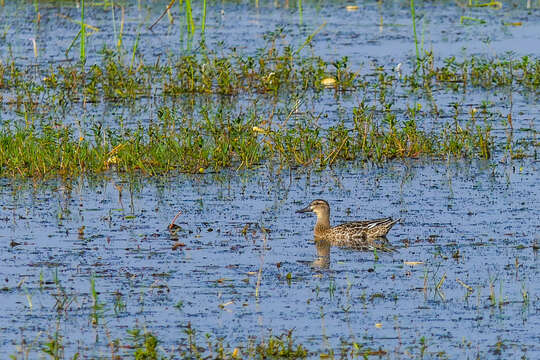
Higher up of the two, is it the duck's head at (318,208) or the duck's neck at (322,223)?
the duck's head at (318,208)

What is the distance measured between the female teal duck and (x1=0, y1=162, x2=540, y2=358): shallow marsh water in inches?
6.1

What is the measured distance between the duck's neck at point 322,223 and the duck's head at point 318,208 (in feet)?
0.03

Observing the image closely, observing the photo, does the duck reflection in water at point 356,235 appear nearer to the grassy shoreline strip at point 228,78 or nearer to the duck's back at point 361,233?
the duck's back at point 361,233

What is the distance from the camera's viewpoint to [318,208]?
507 inches

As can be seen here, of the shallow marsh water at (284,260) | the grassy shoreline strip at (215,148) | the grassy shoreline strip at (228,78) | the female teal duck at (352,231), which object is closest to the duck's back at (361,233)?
the female teal duck at (352,231)

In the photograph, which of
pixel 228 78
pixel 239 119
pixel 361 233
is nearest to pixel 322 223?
pixel 361 233

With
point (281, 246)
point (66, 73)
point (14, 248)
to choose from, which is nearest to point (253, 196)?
point (281, 246)

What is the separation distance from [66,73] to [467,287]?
1113cm

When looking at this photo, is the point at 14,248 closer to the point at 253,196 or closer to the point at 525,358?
the point at 253,196

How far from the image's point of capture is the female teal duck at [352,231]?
1226cm

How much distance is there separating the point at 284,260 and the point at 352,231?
1.21 meters

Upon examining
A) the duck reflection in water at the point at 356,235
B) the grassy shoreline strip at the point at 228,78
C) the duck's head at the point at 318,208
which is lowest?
the duck reflection in water at the point at 356,235

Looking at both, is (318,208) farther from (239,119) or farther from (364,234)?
(239,119)

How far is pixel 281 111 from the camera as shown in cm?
1827
